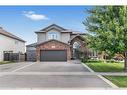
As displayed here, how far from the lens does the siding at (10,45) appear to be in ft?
147

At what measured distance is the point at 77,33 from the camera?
5219 centimetres

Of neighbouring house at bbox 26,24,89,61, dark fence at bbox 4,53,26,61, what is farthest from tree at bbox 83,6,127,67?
dark fence at bbox 4,53,26,61

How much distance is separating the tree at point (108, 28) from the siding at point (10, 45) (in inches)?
824

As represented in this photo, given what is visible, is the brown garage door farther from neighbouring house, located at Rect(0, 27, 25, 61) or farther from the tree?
the tree

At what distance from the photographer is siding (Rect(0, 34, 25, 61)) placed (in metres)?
44.7

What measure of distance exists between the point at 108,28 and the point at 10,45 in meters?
27.8

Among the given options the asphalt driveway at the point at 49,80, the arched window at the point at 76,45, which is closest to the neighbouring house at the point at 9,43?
the arched window at the point at 76,45

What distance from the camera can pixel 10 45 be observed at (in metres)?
49.4

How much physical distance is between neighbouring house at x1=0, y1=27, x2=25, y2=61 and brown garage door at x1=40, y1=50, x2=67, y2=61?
510 cm

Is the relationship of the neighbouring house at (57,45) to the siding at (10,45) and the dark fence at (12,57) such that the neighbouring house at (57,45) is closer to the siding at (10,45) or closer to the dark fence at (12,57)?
the siding at (10,45)

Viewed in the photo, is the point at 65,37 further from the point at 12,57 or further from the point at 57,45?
the point at 12,57
